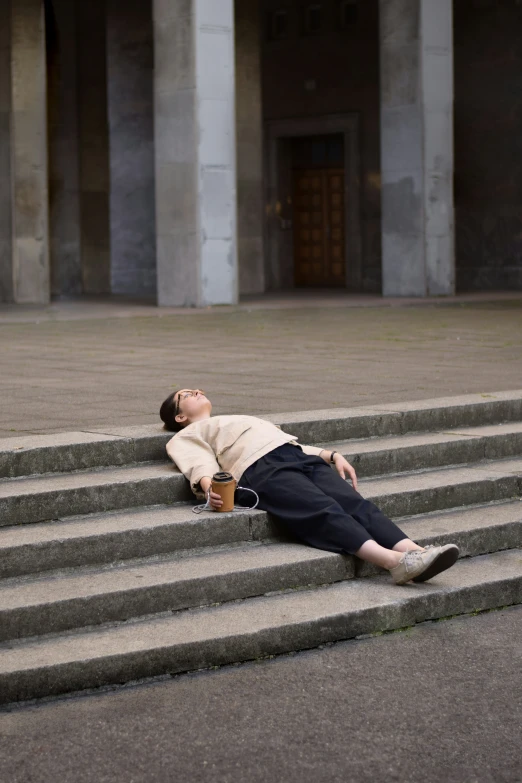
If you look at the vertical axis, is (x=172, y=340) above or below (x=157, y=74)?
below

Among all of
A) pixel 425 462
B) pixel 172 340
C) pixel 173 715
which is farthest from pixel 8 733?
pixel 172 340

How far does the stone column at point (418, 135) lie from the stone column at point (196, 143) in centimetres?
356

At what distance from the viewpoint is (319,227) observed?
1129 inches

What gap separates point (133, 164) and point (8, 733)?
22.8 meters

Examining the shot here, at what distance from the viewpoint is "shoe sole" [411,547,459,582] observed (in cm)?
507

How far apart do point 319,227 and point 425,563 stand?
2402 centimetres

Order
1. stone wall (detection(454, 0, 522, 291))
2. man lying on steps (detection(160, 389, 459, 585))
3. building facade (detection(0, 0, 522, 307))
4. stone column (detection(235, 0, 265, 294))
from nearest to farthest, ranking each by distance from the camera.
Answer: man lying on steps (detection(160, 389, 459, 585)), building facade (detection(0, 0, 522, 307)), stone column (detection(235, 0, 265, 294)), stone wall (detection(454, 0, 522, 291))

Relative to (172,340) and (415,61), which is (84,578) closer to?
(172,340)

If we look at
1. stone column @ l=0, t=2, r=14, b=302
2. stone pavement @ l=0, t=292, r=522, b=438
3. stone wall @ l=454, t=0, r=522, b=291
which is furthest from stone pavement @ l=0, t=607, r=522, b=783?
stone wall @ l=454, t=0, r=522, b=291

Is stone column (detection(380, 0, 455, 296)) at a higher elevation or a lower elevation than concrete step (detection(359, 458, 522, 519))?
higher

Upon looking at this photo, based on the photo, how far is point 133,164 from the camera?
25.9 m

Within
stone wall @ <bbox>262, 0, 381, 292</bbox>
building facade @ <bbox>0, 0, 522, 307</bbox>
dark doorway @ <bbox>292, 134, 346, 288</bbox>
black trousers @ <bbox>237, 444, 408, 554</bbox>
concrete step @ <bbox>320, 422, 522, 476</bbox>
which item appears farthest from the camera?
dark doorway @ <bbox>292, 134, 346, 288</bbox>

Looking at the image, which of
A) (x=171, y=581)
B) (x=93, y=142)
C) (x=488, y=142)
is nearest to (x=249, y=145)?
(x=93, y=142)

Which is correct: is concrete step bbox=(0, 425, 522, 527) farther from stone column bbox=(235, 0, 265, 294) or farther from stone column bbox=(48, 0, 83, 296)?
stone column bbox=(48, 0, 83, 296)
